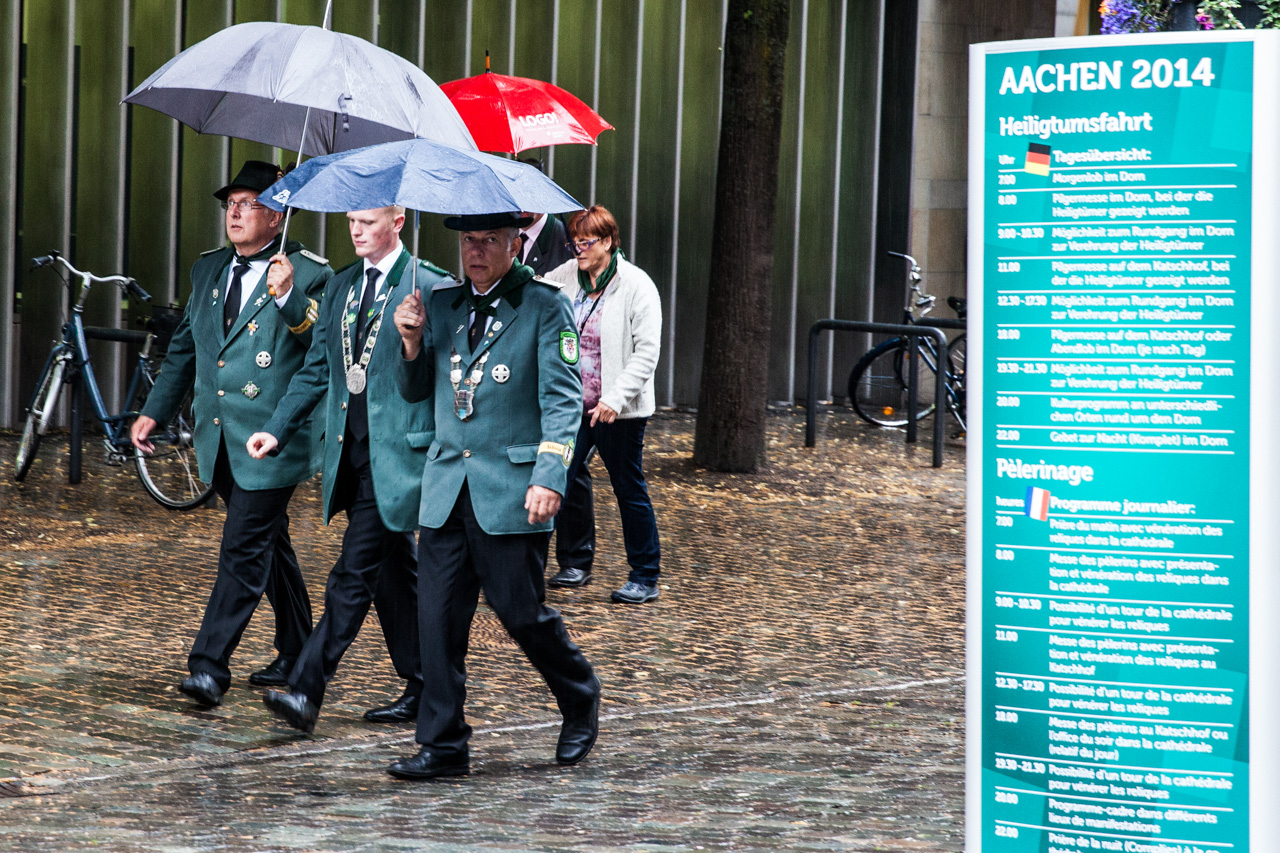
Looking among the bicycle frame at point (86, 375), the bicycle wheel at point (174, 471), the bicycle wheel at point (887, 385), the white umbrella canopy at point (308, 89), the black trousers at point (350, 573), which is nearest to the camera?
the black trousers at point (350, 573)

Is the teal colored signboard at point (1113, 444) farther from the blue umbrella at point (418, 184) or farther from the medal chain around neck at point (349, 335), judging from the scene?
the medal chain around neck at point (349, 335)

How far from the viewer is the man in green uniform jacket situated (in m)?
5.46

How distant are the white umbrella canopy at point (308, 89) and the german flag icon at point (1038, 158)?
2.73 meters

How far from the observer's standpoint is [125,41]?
13.4 metres

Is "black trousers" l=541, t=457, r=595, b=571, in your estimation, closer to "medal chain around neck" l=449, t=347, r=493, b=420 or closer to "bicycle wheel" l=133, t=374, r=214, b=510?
"bicycle wheel" l=133, t=374, r=214, b=510

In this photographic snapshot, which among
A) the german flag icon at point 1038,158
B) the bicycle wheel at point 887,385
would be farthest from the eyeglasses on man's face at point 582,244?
the bicycle wheel at point 887,385

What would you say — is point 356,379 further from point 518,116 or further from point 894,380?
point 894,380

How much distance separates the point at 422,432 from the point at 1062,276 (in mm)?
2559

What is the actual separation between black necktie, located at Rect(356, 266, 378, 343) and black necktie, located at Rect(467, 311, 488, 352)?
1.62ft

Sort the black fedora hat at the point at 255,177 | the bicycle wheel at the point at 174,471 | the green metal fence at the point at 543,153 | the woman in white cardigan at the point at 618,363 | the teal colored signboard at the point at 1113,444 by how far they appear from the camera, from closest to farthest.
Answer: the teal colored signboard at the point at 1113,444, the black fedora hat at the point at 255,177, the woman in white cardigan at the point at 618,363, the bicycle wheel at the point at 174,471, the green metal fence at the point at 543,153

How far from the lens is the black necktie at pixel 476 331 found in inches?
209

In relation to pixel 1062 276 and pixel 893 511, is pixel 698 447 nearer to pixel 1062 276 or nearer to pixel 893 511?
pixel 893 511

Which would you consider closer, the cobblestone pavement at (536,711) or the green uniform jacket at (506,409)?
the cobblestone pavement at (536,711)

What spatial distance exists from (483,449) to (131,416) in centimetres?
618
